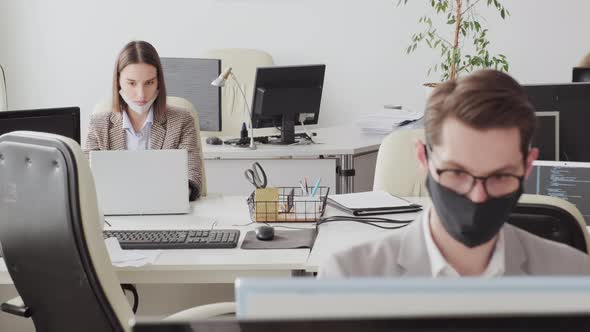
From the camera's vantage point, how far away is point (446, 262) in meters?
1.42

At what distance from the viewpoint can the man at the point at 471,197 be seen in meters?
1.32

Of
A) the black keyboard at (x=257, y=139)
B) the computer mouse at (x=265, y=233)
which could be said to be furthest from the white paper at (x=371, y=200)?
the black keyboard at (x=257, y=139)

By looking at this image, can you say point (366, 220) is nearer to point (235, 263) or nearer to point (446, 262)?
point (235, 263)

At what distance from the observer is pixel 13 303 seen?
2.49 metres

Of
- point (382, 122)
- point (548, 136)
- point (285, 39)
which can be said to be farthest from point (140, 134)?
point (285, 39)

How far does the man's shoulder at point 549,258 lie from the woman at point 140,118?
2.22 metres

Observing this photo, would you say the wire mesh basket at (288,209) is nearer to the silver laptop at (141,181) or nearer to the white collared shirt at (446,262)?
the silver laptop at (141,181)

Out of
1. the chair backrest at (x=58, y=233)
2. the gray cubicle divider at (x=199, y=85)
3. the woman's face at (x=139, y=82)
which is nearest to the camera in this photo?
the chair backrest at (x=58, y=233)

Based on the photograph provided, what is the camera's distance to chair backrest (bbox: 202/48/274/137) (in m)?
5.70

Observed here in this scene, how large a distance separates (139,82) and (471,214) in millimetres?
2447

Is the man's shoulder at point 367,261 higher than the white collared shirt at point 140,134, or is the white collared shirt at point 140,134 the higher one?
the white collared shirt at point 140,134

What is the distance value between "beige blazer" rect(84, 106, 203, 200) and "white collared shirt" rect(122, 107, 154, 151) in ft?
0.06

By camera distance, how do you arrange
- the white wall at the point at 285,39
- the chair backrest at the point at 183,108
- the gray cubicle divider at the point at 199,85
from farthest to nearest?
the white wall at the point at 285,39, the gray cubicle divider at the point at 199,85, the chair backrest at the point at 183,108

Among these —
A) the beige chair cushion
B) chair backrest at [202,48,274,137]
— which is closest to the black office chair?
the beige chair cushion
